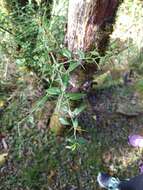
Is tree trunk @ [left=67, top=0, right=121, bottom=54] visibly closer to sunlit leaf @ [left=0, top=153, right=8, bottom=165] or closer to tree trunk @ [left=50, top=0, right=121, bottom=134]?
tree trunk @ [left=50, top=0, right=121, bottom=134]

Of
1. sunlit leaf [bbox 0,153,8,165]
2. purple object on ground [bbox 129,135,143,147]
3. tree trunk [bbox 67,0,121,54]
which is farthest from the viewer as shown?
purple object on ground [bbox 129,135,143,147]

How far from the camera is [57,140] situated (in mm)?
2244

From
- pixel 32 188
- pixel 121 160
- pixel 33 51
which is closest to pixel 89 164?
pixel 121 160

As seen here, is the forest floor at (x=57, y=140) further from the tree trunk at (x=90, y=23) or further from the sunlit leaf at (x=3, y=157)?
the tree trunk at (x=90, y=23)

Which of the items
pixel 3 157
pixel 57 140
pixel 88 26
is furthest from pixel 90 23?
pixel 3 157

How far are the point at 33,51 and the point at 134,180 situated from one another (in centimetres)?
93

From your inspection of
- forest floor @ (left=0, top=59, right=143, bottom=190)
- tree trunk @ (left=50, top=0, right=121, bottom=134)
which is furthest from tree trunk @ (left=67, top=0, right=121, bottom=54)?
forest floor @ (left=0, top=59, right=143, bottom=190)

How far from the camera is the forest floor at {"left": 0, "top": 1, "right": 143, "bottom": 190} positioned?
7.01 feet

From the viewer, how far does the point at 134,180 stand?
1.99 metres

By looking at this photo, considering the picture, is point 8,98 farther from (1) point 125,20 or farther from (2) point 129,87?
(1) point 125,20

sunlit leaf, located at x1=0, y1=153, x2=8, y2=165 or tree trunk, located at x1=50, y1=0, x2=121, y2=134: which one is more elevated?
tree trunk, located at x1=50, y1=0, x2=121, y2=134

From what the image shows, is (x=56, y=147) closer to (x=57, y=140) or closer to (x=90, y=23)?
(x=57, y=140)

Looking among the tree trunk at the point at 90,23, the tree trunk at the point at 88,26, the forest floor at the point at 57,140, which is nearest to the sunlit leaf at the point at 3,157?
the forest floor at the point at 57,140

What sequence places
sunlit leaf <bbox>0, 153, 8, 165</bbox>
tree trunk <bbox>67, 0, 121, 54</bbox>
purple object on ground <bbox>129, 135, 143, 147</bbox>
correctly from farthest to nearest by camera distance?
purple object on ground <bbox>129, 135, 143, 147</bbox> < sunlit leaf <bbox>0, 153, 8, 165</bbox> < tree trunk <bbox>67, 0, 121, 54</bbox>
